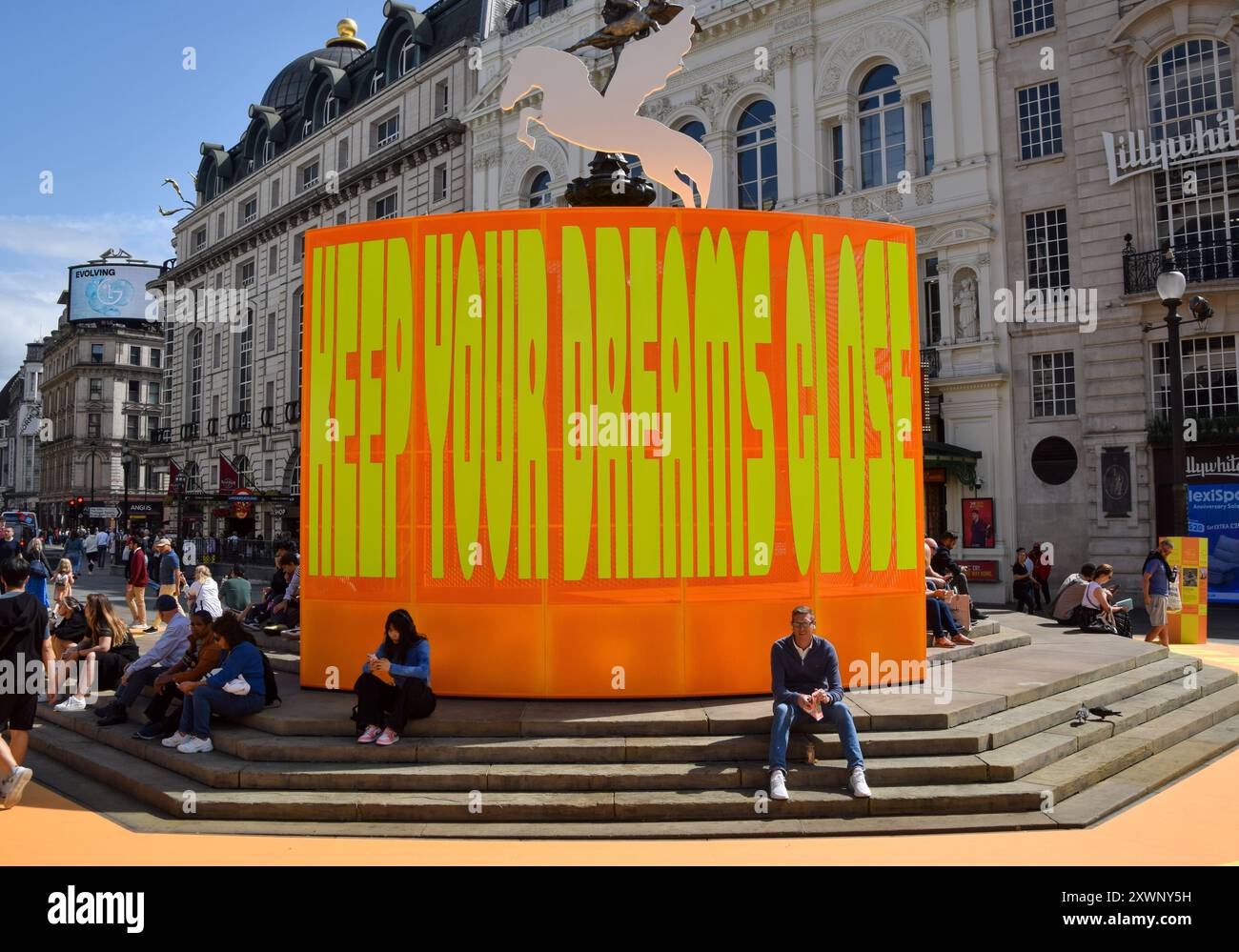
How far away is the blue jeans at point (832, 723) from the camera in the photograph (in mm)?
6688

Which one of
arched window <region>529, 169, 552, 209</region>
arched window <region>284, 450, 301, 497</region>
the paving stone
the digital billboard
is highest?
the digital billboard

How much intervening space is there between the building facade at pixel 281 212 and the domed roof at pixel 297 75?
0.35ft

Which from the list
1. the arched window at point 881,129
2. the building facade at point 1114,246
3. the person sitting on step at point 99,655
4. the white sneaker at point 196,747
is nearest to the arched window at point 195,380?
the arched window at point 881,129

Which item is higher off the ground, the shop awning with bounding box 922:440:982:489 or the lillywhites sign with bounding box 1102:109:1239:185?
the lillywhites sign with bounding box 1102:109:1239:185

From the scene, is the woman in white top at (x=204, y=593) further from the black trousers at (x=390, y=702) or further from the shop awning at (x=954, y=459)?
the shop awning at (x=954, y=459)

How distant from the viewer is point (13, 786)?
6859mm

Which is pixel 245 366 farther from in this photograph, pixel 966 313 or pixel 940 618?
pixel 940 618

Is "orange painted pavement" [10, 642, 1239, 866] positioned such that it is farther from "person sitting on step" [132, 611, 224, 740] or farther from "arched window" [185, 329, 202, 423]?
"arched window" [185, 329, 202, 423]

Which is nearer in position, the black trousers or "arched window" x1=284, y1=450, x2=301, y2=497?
the black trousers

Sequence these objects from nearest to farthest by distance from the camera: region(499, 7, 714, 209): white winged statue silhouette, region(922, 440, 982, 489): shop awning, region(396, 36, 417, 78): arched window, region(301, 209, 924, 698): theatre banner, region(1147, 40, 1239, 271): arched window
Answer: region(301, 209, 924, 698): theatre banner → region(499, 7, 714, 209): white winged statue silhouette → region(1147, 40, 1239, 271): arched window → region(922, 440, 982, 489): shop awning → region(396, 36, 417, 78): arched window

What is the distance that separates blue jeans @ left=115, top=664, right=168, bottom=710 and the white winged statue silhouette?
6.79 metres

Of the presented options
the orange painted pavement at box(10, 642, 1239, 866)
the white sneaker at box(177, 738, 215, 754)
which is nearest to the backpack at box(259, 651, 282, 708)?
the white sneaker at box(177, 738, 215, 754)

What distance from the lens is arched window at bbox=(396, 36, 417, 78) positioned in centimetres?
3931
